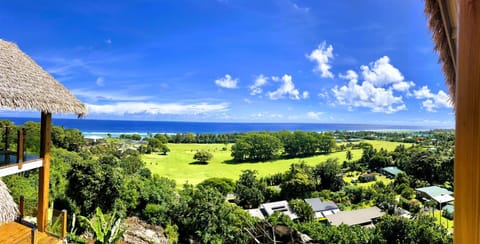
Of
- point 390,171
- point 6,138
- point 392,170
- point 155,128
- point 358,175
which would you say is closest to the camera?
point 6,138

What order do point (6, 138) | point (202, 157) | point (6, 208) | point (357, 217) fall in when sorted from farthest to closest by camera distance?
point (202, 157) → point (357, 217) → point (6, 138) → point (6, 208)

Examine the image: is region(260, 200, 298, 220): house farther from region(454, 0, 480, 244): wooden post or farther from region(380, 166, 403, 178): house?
region(454, 0, 480, 244): wooden post

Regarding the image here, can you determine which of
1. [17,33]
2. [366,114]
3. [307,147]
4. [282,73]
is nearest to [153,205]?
[17,33]

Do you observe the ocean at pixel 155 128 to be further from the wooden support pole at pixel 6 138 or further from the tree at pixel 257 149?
the wooden support pole at pixel 6 138

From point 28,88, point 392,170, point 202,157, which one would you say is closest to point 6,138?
point 28,88

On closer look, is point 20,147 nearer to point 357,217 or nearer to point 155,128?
point 357,217

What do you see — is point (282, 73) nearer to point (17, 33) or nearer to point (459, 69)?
point (17, 33)

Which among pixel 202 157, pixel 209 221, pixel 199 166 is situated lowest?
pixel 199 166

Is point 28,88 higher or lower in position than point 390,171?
higher
